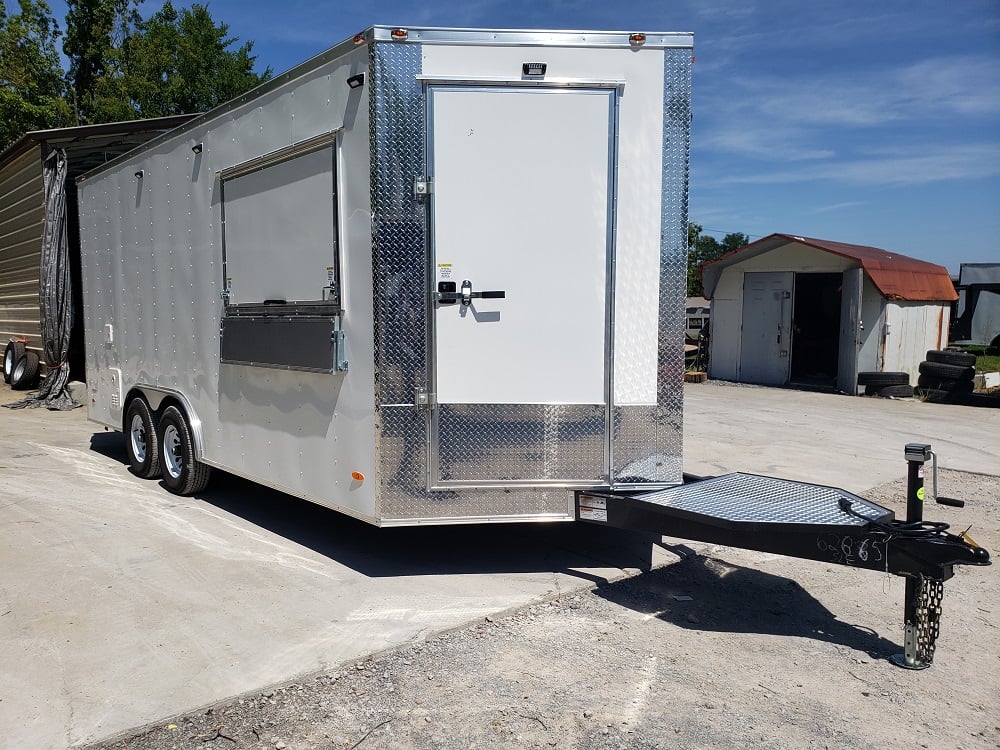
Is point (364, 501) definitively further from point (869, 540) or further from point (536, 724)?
point (869, 540)

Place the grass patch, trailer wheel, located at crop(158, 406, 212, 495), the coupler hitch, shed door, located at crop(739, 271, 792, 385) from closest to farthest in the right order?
the coupler hitch < trailer wheel, located at crop(158, 406, 212, 495) < shed door, located at crop(739, 271, 792, 385) < the grass patch

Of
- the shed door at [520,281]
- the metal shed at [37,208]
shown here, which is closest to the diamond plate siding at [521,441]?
the shed door at [520,281]

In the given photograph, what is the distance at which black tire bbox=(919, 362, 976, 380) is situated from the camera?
14.0 meters

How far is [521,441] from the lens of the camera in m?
4.50

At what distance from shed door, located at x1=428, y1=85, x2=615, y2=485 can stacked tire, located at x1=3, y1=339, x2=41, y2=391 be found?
1297 centimetres

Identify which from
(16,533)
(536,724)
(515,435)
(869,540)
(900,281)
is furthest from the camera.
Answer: (900,281)

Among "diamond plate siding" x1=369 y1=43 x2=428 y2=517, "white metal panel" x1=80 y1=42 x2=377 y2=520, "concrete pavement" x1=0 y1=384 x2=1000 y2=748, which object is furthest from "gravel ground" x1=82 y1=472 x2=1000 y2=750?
"white metal panel" x1=80 y1=42 x2=377 y2=520

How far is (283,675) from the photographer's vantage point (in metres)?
3.58

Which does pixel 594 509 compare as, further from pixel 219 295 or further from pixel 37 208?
pixel 37 208

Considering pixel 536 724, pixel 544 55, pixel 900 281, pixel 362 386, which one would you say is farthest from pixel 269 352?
pixel 900 281

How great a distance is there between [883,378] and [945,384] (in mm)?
1102

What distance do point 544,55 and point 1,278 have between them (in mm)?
15501

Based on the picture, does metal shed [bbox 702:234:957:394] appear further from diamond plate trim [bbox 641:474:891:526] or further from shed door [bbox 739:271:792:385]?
diamond plate trim [bbox 641:474:891:526]

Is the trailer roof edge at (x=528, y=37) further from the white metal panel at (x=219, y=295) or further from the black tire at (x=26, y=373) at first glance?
the black tire at (x=26, y=373)
